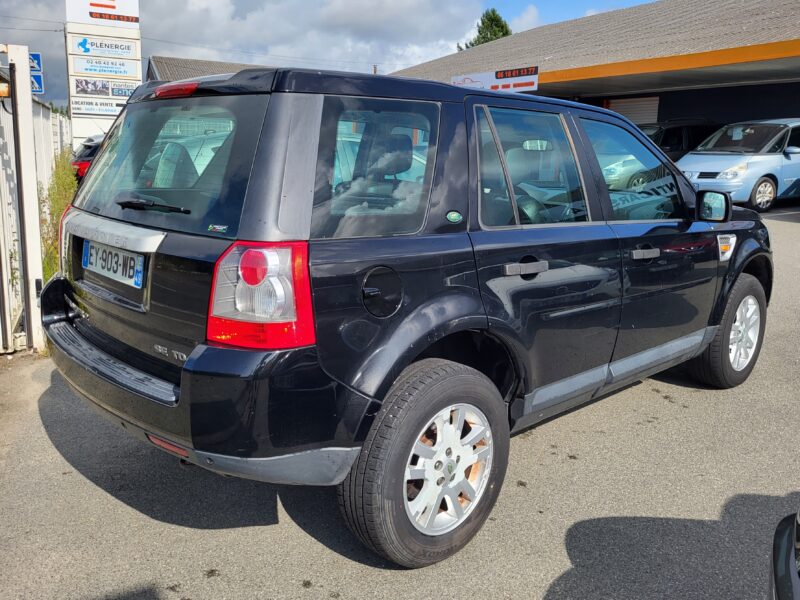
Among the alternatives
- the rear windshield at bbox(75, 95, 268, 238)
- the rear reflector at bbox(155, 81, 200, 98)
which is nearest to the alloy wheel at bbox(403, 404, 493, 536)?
the rear windshield at bbox(75, 95, 268, 238)

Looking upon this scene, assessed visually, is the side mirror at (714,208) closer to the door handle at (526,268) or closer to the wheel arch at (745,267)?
the wheel arch at (745,267)

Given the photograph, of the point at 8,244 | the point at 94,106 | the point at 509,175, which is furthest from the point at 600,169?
the point at 94,106

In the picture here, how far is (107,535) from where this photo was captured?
3.09 metres

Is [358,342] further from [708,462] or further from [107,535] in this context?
[708,462]

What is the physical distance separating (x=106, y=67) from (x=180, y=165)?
2051cm

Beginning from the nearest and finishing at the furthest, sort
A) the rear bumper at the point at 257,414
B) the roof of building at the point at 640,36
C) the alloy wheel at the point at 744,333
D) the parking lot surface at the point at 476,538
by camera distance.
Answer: the rear bumper at the point at 257,414
the parking lot surface at the point at 476,538
the alloy wheel at the point at 744,333
the roof of building at the point at 640,36

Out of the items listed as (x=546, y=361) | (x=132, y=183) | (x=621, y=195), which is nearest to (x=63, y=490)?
(x=132, y=183)

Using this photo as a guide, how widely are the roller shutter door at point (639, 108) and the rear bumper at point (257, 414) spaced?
74.9ft

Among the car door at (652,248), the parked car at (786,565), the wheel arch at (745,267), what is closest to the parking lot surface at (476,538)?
the car door at (652,248)

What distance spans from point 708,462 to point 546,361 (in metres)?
1.26

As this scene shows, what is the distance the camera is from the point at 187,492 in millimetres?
3467

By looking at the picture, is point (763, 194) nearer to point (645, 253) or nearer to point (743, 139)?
point (743, 139)

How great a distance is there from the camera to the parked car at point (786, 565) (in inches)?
68.5

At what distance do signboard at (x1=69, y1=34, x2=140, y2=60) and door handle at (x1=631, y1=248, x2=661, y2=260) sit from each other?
66.7ft
